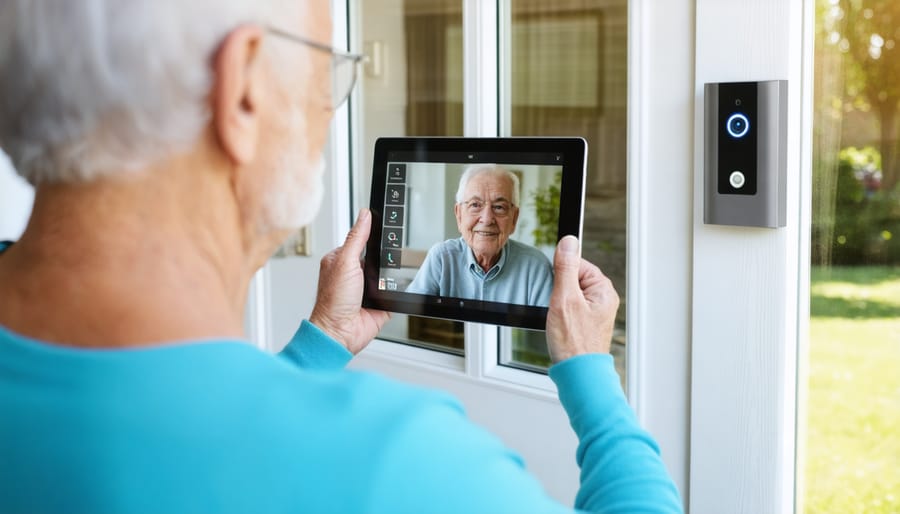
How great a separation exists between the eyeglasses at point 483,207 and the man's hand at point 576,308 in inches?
6.7

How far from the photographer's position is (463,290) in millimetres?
1193

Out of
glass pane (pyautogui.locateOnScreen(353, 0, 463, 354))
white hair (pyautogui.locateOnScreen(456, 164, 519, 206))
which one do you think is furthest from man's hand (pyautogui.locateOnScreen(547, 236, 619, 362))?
glass pane (pyautogui.locateOnScreen(353, 0, 463, 354))

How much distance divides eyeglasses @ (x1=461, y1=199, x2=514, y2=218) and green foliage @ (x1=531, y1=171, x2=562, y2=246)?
4 centimetres

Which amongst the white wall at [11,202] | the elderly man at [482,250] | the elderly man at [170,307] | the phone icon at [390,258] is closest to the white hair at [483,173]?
the elderly man at [482,250]

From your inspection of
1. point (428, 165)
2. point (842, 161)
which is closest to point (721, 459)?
point (842, 161)

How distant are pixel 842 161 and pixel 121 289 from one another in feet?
3.22

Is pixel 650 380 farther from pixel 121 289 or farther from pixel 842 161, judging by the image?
pixel 121 289

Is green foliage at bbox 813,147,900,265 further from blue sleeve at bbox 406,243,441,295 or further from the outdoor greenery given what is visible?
blue sleeve at bbox 406,243,441,295

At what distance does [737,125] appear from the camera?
1.24m

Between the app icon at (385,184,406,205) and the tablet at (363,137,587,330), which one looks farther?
the app icon at (385,184,406,205)

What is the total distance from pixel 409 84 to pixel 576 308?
1.03 metres

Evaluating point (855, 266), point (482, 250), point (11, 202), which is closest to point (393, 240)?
point (482, 250)

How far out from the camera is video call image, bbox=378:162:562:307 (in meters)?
1.15

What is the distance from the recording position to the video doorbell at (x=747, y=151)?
1.22 metres
